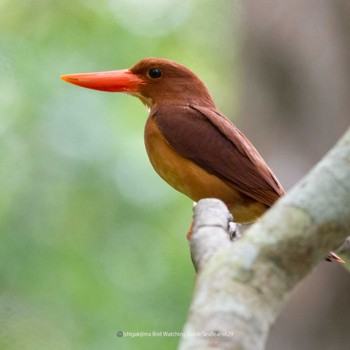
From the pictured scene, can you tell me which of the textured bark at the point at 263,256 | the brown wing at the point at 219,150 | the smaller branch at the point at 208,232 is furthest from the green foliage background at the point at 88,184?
the textured bark at the point at 263,256

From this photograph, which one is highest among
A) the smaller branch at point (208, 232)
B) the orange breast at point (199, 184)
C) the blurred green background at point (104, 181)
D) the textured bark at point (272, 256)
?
the blurred green background at point (104, 181)

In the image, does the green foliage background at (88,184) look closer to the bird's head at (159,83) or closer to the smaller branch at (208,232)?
the bird's head at (159,83)

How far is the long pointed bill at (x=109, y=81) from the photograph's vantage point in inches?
144

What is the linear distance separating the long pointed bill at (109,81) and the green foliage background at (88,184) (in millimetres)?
2254

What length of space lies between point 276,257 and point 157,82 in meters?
2.29

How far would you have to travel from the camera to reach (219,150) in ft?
11.1

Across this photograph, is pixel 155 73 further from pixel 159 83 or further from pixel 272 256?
pixel 272 256

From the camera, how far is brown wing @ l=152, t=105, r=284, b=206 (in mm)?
3234

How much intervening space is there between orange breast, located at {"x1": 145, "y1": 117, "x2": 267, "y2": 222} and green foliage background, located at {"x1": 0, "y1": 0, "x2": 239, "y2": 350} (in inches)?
96.6

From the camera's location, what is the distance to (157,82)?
12.3 feet

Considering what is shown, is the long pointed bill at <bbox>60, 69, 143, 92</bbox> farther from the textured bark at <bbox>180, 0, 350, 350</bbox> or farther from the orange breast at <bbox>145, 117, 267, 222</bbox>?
the textured bark at <bbox>180, 0, 350, 350</bbox>

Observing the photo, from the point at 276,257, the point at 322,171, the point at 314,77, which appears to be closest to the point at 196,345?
the point at 276,257

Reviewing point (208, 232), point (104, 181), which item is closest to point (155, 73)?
point (208, 232)

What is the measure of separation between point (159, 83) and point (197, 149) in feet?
1.68
